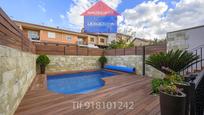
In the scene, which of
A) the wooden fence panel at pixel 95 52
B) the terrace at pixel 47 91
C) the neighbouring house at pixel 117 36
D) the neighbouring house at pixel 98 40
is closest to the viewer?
the terrace at pixel 47 91

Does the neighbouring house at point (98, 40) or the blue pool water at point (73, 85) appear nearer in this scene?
the blue pool water at point (73, 85)

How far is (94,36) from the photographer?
22.1 m

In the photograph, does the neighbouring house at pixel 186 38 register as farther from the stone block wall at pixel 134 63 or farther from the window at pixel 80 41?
the window at pixel 80 41

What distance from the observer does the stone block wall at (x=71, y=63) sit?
7.59 metres

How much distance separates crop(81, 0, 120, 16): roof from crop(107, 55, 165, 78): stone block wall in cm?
348

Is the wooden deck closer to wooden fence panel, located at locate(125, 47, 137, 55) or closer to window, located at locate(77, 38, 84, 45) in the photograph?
wooden fence panel, located at locate(125, 47, 137, 55)

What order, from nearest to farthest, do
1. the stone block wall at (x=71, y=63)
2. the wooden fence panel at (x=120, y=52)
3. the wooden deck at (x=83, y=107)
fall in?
the wooden deck at (x=83, y=107), the stone block wall at (x=71, y=63), the wooden fence panel at (x=120, y=52)

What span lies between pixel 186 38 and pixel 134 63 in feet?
10.4

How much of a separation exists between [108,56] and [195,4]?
20.7 ft

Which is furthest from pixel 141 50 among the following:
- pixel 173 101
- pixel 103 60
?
pixel 173 101

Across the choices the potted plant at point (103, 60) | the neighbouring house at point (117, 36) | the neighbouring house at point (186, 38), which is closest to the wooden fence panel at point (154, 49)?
the neighbouring house at point (186, 38)

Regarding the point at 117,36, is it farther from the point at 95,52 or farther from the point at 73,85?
the point at 73,85

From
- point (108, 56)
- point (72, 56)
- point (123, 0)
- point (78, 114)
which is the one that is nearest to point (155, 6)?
point (123, 0)

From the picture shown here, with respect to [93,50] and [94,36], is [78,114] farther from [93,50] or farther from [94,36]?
[94,36]
